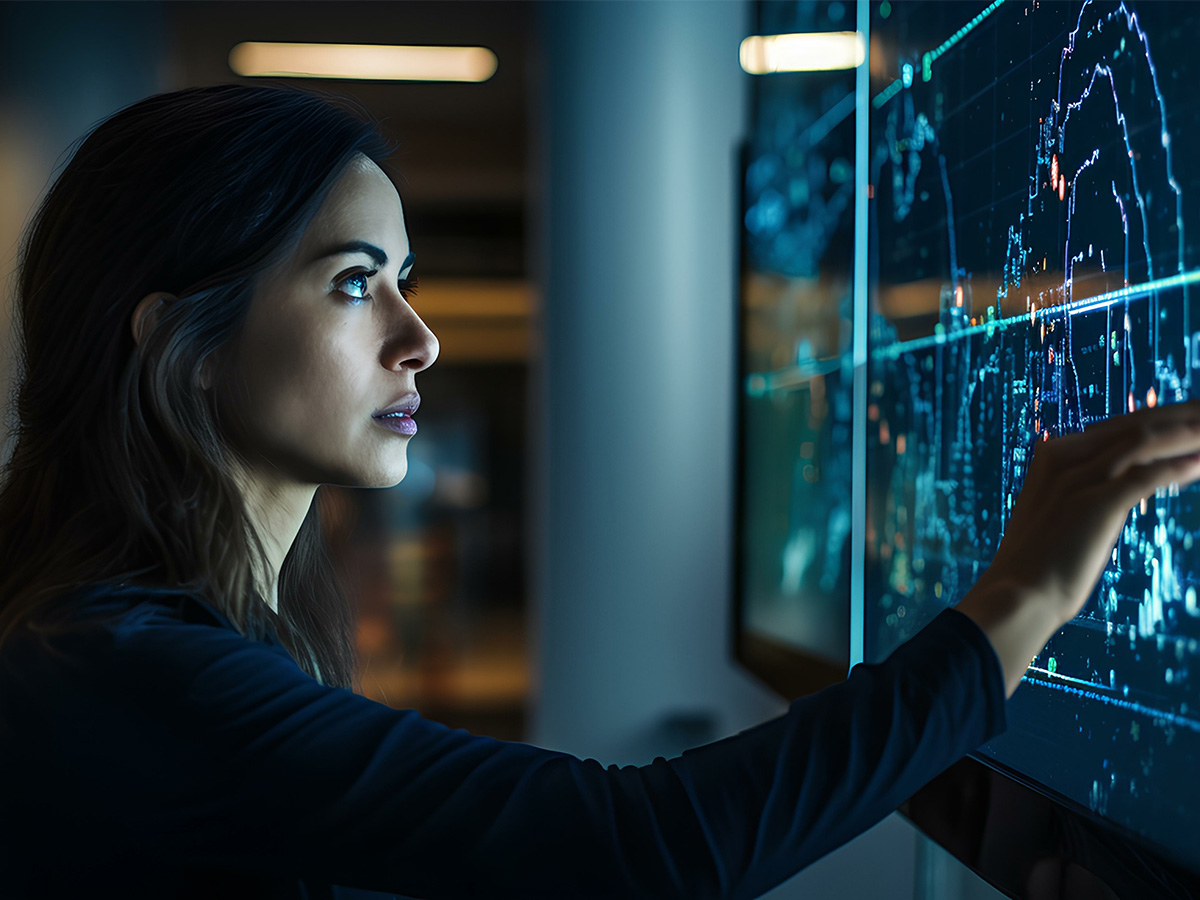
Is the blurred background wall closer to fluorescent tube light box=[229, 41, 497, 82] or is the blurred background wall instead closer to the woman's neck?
the woman's neck

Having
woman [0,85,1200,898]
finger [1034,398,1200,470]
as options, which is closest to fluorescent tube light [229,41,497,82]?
woman [0,85,1200,898]

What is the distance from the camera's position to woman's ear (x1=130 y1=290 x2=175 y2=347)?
2.03ft

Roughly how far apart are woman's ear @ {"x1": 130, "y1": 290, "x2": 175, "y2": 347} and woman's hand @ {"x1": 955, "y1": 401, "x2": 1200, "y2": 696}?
20.0 inches

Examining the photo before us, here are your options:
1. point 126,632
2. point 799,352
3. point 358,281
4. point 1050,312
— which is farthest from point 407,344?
point 799,352

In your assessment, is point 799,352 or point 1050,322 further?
point 799,352

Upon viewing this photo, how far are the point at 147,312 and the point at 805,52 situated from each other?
787mm

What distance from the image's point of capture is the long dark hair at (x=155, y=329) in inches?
24.0

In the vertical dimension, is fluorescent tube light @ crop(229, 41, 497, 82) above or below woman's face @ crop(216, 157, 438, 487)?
above

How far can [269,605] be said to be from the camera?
690 mm

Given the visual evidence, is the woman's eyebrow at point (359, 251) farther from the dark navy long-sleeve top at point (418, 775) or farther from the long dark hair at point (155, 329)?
the dark navy long-sleeve top at point (418, 775)

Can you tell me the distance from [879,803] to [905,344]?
1.26 ft

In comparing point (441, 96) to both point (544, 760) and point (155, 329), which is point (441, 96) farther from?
point (544, 760)

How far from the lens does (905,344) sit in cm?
72

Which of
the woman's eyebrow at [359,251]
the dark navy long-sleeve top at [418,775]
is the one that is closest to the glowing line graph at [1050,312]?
the dark navy long-sleeve top at [418,775]
